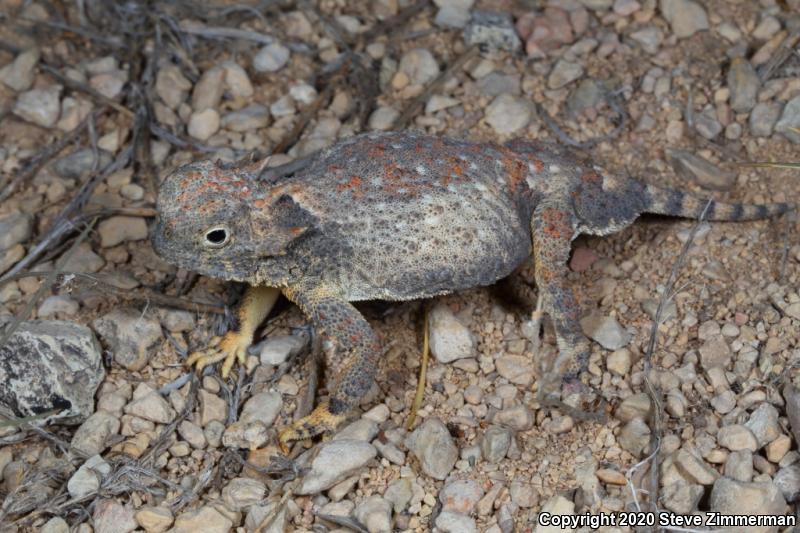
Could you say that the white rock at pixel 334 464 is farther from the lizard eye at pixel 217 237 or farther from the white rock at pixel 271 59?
the white rock at pixel 271 59

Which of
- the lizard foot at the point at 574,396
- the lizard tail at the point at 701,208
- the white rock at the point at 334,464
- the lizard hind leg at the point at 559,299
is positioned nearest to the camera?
the white rock at the point at 334,464

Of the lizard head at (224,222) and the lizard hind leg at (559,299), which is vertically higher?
the lizard head at (224,222)

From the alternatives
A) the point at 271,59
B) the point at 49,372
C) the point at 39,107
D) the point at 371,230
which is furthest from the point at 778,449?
the point at 39,107

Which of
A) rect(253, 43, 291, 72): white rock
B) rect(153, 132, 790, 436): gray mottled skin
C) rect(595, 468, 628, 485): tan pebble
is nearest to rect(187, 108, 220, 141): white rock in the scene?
rect(253, 43, 291, 72): white rock

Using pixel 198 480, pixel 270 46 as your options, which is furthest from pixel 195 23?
pixel 198 480

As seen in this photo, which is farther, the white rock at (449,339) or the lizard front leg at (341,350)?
the white rock at (449,339)

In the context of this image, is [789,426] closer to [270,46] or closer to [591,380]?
[591,380]

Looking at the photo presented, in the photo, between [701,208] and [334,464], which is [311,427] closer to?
[334,464]

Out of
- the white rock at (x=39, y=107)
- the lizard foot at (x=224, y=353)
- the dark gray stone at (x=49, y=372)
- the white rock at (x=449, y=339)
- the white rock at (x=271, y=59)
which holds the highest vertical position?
the white rock at (x=39, y=107)

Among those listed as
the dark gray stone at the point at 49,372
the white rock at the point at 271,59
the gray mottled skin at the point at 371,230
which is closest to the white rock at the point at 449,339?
the gray mottled skin at the point at 371,230
